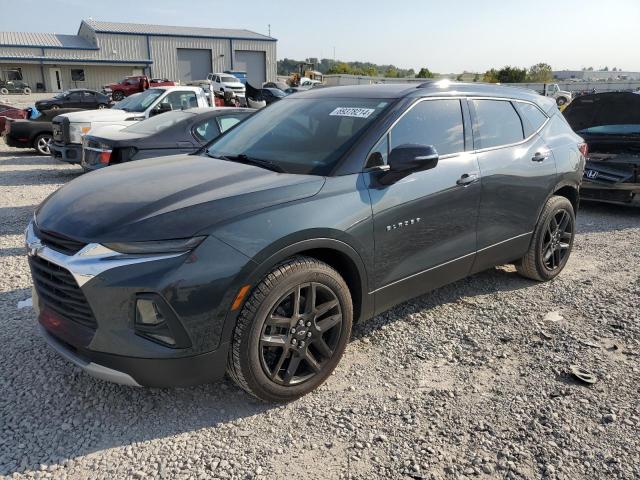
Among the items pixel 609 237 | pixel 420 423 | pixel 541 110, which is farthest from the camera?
pixel 609 237

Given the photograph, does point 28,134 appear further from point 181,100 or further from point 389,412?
point 389,412

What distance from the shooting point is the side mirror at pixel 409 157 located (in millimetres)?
3078

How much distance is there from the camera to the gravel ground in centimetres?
247

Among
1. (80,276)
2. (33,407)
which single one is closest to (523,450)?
(80,276)

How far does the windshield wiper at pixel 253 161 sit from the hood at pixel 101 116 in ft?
23.6

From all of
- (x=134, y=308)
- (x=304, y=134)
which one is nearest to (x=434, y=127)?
(x=304, y=134)

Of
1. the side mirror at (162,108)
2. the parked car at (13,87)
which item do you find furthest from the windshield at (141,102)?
the parked car at (13,87)

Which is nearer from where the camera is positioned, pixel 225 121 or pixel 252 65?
pixel 225 121

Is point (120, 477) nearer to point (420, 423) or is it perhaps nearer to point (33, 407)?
point (33, 407)

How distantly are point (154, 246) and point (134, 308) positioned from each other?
0.31 metres

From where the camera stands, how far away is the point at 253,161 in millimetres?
3428

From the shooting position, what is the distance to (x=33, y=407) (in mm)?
2830

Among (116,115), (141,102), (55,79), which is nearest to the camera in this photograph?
(116,115)

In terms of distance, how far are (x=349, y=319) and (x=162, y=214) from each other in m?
1.27
